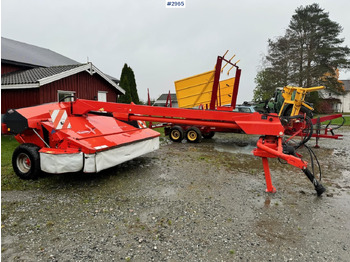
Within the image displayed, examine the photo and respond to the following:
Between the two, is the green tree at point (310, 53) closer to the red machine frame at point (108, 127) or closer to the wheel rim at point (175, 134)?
the wheel rim at point (175, 134)

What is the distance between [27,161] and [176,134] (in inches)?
235

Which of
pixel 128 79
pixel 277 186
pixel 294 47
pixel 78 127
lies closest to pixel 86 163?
pixel 78 127

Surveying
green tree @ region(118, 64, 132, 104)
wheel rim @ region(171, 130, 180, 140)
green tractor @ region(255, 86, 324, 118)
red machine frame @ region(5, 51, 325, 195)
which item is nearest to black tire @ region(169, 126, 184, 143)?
wheel rim @ region(171, 130, 180, 140)

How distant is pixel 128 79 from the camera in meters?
18.4

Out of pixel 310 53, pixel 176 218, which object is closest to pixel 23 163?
pixel 176 218

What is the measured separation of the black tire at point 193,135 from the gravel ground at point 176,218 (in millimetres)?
4283

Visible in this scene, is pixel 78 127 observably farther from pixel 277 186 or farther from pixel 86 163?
pixel 277 186

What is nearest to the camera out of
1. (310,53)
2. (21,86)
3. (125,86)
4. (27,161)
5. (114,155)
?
(114,155)

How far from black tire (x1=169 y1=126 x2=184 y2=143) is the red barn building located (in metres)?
5.38

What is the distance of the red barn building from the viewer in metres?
10.1

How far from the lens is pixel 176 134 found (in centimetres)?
982

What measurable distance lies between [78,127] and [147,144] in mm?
1525

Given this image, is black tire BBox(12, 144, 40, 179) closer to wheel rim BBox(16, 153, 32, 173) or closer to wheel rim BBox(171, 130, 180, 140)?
wheel rim BBox(16, 153, 32, 173)

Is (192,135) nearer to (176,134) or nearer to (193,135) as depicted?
(193,135)
